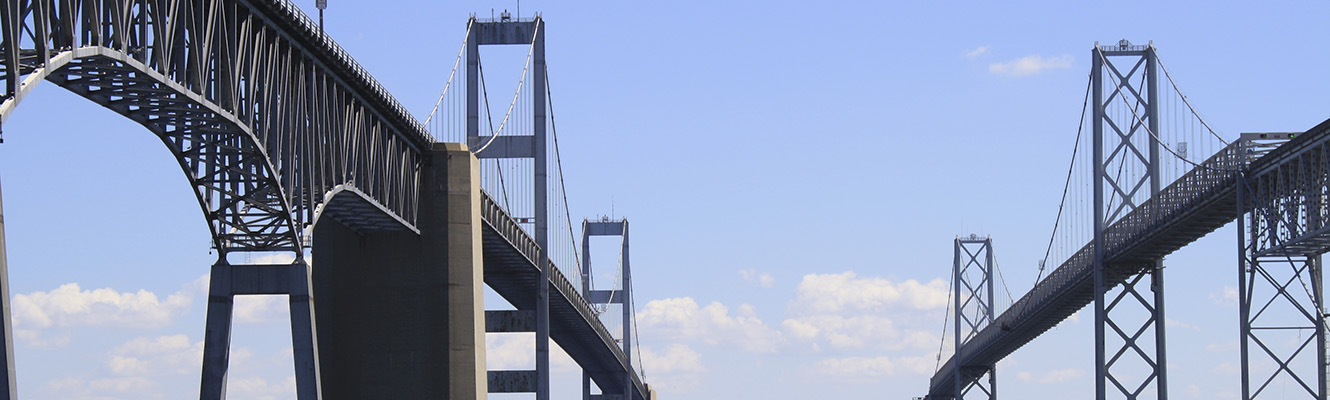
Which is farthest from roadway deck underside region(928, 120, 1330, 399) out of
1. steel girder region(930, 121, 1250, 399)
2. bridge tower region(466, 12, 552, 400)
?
bridge tower region(466, 12, 552, 400)

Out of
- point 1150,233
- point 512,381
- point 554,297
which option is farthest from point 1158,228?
point 554,297

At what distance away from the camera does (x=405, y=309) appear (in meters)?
53.5

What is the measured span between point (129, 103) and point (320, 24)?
8.78 m

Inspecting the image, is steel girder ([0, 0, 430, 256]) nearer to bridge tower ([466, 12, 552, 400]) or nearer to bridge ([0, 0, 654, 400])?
bridge ([0, 0, 654, 400])

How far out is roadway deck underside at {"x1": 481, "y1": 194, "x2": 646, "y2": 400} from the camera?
6175 cm

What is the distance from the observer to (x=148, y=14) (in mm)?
31250

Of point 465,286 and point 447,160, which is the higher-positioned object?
point 447,160

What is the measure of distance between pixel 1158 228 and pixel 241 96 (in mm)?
28540

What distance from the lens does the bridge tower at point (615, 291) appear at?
104 meters

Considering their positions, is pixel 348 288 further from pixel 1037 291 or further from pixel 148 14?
pixel 1037 291

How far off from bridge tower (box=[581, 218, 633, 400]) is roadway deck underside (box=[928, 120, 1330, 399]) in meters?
24.7

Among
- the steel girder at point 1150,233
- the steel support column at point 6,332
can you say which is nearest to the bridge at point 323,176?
the steel support column at point 6,332

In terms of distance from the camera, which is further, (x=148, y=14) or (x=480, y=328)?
(x=480, y=328)

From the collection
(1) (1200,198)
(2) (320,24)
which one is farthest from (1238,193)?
(2) (320,24)
